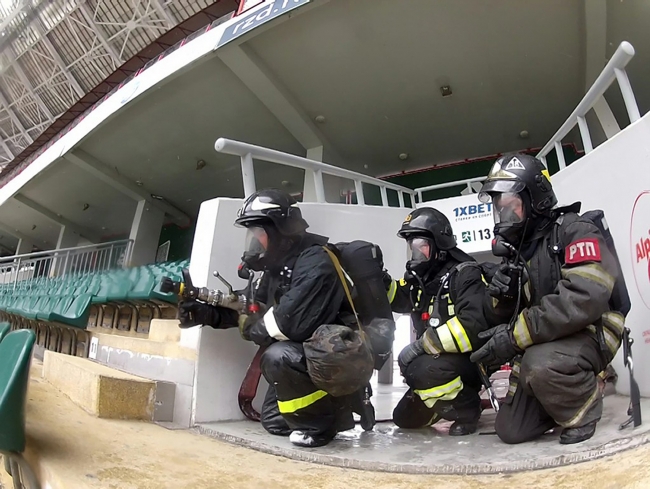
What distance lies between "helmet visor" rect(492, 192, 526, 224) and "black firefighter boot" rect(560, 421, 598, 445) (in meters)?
0.86

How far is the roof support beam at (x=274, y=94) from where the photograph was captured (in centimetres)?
686

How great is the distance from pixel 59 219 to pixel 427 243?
32.9 feet

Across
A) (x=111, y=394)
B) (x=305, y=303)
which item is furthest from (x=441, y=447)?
(x=111, y=394)

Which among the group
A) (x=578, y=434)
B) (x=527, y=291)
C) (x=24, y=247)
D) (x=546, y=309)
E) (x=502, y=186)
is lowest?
(x=578, y=434)

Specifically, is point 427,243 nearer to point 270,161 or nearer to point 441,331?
point 441,331

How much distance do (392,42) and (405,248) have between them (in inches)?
139

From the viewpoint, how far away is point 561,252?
1.93 m

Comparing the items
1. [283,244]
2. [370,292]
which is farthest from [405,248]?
[283,244]

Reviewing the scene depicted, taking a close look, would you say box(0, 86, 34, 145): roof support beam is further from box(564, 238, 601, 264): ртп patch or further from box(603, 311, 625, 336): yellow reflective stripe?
box(603, 311, 625, 336): yellow reflective stripe

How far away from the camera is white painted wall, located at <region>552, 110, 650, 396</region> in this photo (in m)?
2.19

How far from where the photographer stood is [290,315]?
6.68 ft

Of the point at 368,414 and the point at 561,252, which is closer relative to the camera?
the point at 561,252

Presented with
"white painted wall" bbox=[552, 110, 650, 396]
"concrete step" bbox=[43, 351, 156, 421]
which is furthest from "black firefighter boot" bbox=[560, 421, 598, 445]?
"concrete step" bbox=[43, 351, 156, 421]

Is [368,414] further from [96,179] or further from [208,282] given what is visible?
[96,179]
